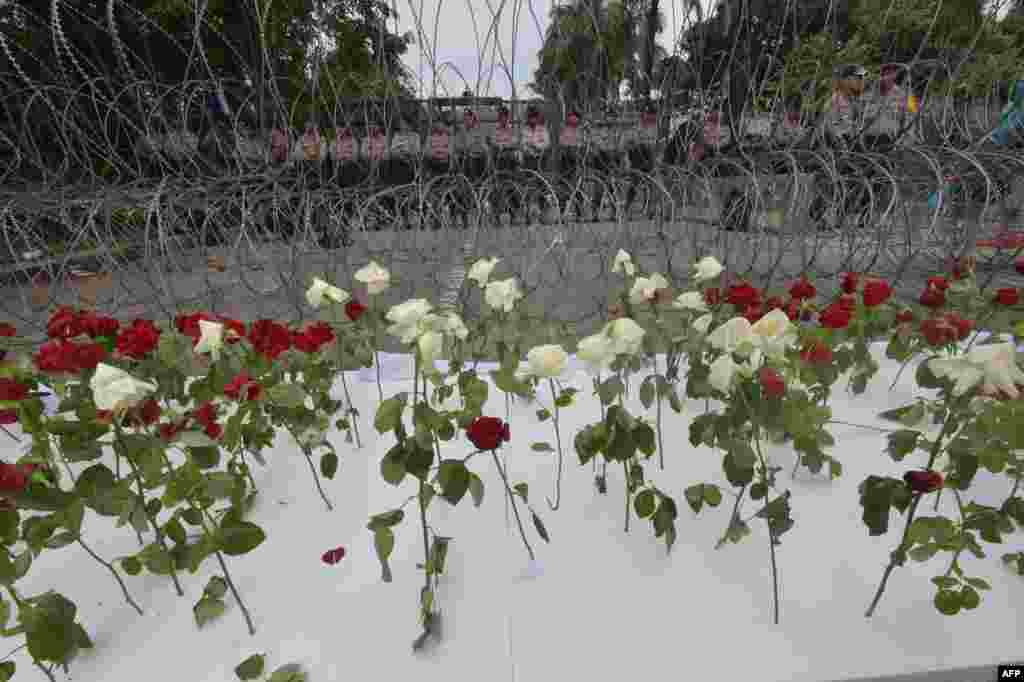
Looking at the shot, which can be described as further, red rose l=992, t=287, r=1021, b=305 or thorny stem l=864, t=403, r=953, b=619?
red rose l=992, t=287, r=1021, b=305

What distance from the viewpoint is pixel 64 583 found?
0.76 m

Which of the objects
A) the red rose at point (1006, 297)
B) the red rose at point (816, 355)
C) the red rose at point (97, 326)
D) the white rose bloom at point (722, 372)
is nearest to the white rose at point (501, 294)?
the white rose bloom at point (722, 372)

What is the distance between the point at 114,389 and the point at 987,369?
0.79 meters

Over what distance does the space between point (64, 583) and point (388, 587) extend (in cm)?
52

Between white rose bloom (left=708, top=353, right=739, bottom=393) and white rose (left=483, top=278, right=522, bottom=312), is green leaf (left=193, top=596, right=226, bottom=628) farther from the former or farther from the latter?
white rose bloom (left=708, top=353, right=739, bottom=393)

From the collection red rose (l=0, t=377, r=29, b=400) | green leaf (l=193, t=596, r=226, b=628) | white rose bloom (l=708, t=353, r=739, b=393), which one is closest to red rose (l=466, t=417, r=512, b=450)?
white rose bloom (l=708, t=353, r=739, b=393)

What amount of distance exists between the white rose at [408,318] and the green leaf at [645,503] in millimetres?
391

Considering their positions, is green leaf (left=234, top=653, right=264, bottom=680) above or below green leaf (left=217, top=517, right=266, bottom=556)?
below

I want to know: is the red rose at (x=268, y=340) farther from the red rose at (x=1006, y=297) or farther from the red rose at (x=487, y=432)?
the red rose at (x=1006, y=297)

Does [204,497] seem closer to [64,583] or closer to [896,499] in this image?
[64,583]

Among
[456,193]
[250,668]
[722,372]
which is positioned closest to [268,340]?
[250,668]

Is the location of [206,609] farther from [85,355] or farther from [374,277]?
[374,277]

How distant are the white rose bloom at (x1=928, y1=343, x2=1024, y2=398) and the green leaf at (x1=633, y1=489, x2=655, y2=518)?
1.17 ft

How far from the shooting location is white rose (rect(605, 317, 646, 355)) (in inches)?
22.6
